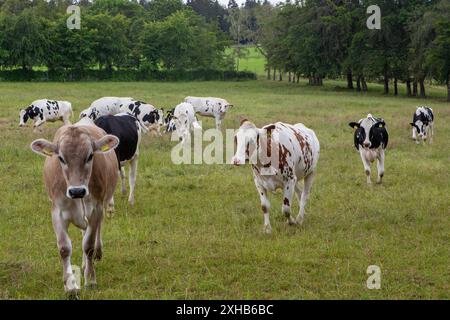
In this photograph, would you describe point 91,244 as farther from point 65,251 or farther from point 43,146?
point 43,146

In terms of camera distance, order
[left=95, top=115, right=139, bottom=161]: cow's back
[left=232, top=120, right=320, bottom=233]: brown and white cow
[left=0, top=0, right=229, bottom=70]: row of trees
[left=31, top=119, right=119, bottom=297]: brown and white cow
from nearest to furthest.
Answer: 1. [left=31, top=119, right=119, bottom=297]: brown and white cow
2. [left=232, top=120, right=320, bottom=233]: brown and white cow
3. [left=95, top=115, right=139, bottom=161]: cow's back
4. [left=0, top=0, right=229, bottom=70]: row of trees

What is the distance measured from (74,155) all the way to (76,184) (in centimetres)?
32

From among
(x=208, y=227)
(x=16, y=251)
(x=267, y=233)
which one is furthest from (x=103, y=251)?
(x=267, y=233)

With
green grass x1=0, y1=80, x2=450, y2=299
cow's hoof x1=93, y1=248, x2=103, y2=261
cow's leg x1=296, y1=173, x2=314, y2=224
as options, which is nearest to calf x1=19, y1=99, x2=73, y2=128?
green grass x1=0, y1=80, x2=450, y2=299

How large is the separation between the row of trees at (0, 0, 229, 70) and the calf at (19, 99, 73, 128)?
40.4m

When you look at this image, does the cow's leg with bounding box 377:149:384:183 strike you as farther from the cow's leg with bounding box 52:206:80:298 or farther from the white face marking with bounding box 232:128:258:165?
the cow's leg with bounding box 52:206:80:298

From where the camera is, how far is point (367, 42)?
5172 cm

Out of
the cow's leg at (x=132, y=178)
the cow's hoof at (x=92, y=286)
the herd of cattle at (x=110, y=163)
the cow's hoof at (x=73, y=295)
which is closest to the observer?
the herd of cattle at (x=110, y=163)

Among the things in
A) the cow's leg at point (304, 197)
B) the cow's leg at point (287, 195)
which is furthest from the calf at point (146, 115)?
the cow's leg at point (287, 195)

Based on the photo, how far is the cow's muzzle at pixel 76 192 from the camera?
5.73m

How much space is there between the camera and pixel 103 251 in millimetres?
8055

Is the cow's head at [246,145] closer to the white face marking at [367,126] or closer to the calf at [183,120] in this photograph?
the white face marking at [367,126]

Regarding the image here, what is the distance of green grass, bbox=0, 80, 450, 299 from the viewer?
674 centimetres

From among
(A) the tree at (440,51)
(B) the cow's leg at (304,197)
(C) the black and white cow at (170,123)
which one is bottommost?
(B) the cow's leg at (304,197)
